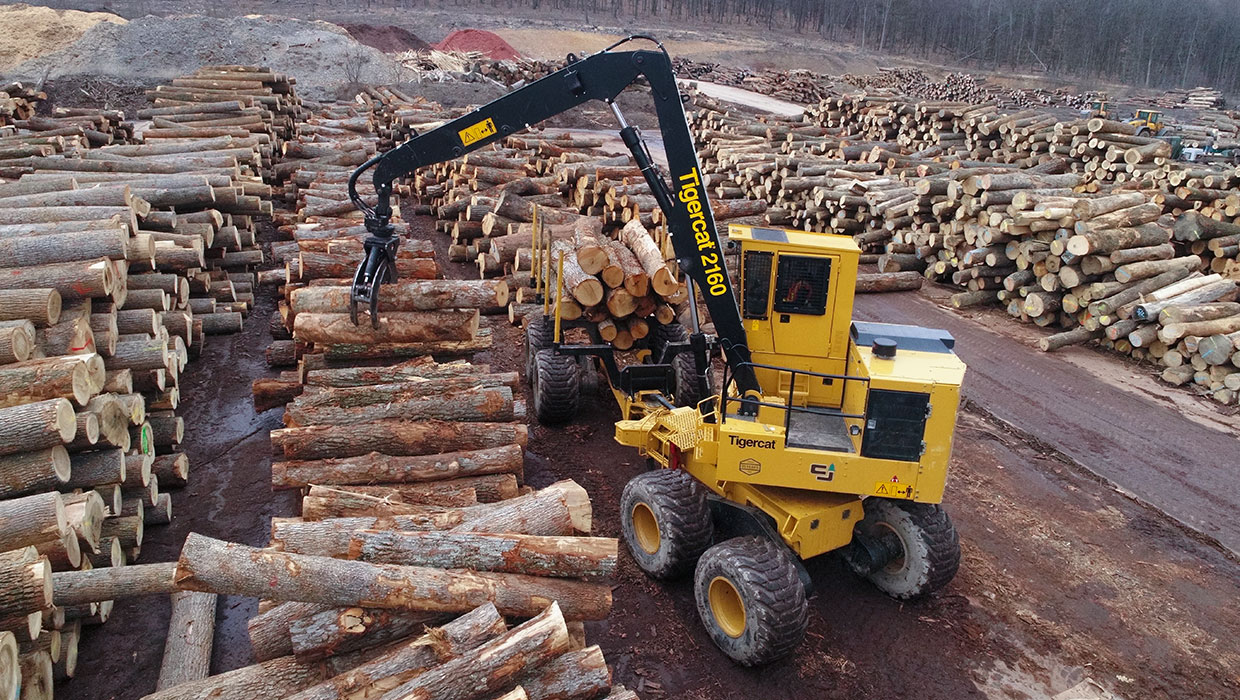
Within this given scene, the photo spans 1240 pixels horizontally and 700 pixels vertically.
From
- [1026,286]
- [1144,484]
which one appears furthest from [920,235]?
[1144,484]

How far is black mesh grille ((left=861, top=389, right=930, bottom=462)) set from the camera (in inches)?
231

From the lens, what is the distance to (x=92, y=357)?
22.5ft

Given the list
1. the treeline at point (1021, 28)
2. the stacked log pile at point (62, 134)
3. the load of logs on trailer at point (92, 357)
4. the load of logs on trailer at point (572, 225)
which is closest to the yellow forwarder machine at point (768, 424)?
the load of logs on trailer at point (572, 225)

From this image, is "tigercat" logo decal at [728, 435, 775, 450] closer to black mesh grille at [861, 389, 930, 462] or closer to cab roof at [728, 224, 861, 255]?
black mesh grille at [861, 389, 930, 462]

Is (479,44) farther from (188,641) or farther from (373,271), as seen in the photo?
(188,641)

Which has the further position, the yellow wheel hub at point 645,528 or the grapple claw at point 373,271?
the grapple claw at point 373,271

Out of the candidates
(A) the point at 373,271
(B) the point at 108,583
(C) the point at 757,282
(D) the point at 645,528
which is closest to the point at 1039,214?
(C) the point at 757,282

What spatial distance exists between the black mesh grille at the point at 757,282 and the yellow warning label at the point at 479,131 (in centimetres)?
279

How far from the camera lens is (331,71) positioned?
36562 millimetres

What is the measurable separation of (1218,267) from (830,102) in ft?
48.2

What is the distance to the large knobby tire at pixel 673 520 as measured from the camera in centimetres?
646

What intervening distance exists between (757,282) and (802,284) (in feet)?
1.27

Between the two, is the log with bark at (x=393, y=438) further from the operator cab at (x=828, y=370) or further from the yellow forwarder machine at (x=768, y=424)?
the operator cab at (x=828, y=370)

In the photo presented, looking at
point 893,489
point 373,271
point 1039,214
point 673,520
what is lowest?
point 673,520
